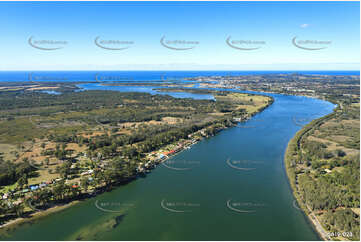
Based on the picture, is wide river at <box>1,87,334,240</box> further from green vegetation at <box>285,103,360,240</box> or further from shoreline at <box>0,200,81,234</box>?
green vegetation at <box>285,103,360,240</box>

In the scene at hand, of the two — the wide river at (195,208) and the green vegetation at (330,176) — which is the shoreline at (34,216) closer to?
the wide river at (195,208)

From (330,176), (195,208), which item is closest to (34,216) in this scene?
(195,208)

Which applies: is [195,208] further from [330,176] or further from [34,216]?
[330,176]

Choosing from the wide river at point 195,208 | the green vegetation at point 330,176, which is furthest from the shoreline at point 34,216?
the green vegetation at point 330,176

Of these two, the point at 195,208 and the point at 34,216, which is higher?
the point at 34,216

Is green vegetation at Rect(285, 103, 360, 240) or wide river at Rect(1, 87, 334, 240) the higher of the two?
green vegetation at Rect(285, 103, 360, 240)

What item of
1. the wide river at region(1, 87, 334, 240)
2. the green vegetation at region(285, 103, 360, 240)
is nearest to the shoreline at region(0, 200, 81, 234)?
the wide river at region(1, 87, 334, 240)

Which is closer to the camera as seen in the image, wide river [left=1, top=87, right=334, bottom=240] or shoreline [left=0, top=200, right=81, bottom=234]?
wide river [left=1, top=87, right=334, bottom=240]

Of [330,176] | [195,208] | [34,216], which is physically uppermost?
[330,176]
